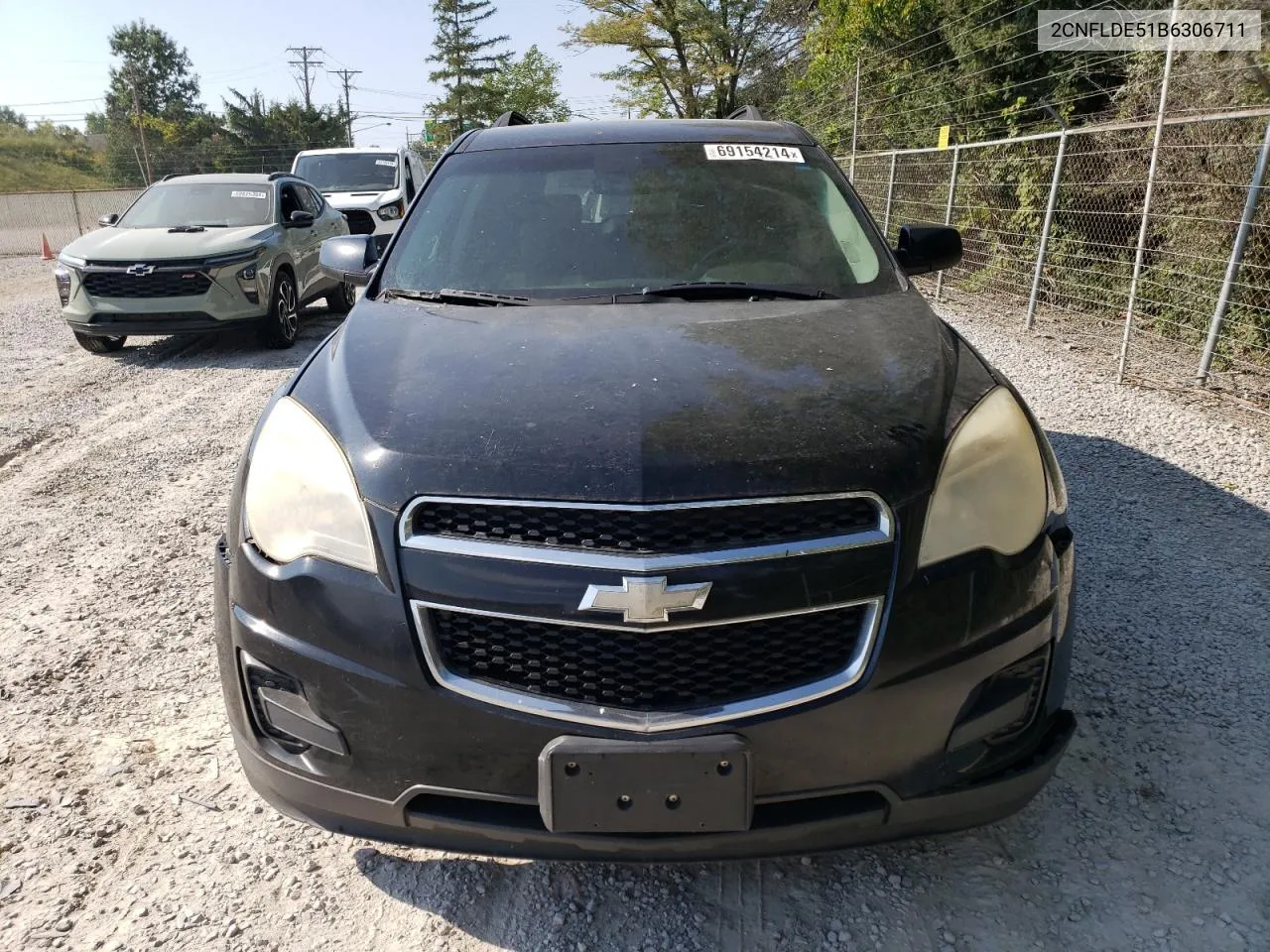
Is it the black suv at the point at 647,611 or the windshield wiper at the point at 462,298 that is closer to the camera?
the black suv at the point at 647,611

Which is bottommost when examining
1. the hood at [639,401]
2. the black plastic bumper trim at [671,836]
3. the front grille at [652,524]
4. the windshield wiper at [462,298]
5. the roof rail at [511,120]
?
the black plastic bumper trim at [671,836]

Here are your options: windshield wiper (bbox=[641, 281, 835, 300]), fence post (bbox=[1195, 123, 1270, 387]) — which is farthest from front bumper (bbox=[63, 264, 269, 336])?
fence post (bbox=[1195, 123, 1270, 387])

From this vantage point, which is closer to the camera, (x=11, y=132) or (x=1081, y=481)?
(x=1081, y=481)

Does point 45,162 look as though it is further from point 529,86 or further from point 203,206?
point 203,206

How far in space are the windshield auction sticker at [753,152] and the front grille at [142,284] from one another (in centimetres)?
616

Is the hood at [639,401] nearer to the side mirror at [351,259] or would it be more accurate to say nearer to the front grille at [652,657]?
the front grille at [652,657]

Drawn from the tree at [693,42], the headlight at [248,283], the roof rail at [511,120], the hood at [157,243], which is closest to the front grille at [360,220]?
the hood at [157,243]

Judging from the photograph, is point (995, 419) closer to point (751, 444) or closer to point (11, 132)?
point (751, 444)

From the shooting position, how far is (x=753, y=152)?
10.7 feet

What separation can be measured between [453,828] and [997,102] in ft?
48.1

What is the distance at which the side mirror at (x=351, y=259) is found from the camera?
3.27 m

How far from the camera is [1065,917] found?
200 cm

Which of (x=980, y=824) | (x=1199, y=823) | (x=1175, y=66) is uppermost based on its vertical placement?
(x=1175, y=66)

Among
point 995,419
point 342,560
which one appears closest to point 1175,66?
point 995,419
